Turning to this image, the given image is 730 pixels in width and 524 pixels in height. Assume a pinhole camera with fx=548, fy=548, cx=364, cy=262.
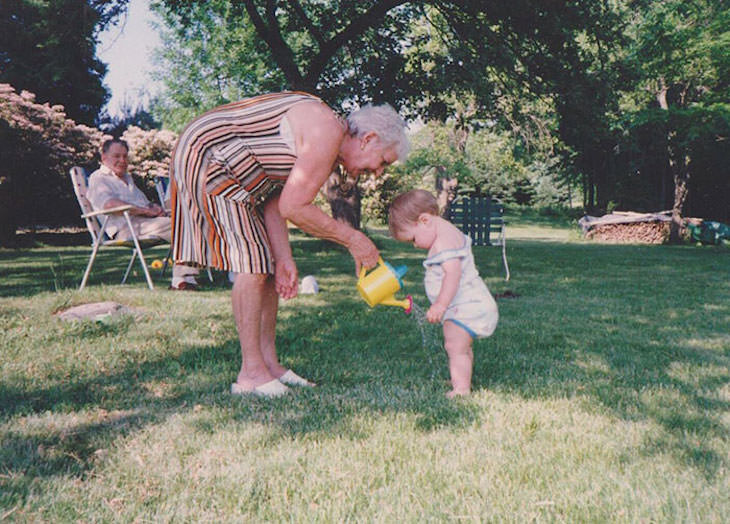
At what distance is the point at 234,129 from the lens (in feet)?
8.23

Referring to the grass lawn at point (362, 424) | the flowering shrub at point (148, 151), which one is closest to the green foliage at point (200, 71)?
the flowering shrub at point (148, 151)

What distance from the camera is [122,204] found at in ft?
18.9

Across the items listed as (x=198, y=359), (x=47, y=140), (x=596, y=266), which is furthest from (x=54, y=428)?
(x=47, y=140)

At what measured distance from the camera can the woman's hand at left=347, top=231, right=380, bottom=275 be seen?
2.48 metres

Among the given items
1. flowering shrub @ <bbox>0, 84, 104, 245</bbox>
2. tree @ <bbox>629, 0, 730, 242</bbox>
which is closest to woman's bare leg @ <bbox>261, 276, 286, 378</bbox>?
tree @ <bbox>629, 0, 730, 242</bbox>

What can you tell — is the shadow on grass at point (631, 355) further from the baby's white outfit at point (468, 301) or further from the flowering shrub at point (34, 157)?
the flowering shrub at point (34, 157)

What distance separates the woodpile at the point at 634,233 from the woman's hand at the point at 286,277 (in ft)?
53.4

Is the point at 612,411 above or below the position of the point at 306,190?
below

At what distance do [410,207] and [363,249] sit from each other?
444 mm

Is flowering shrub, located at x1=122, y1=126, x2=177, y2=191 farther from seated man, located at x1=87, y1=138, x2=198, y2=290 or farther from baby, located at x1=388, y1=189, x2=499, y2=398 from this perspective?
baby, located at x1=388, y1=189, x2=499, y2=398

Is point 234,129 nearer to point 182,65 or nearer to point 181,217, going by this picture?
point 181,217

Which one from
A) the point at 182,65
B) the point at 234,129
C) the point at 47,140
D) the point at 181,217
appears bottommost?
the point at 181,217

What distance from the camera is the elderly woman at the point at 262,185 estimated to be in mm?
2309

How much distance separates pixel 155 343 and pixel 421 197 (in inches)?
80.6
